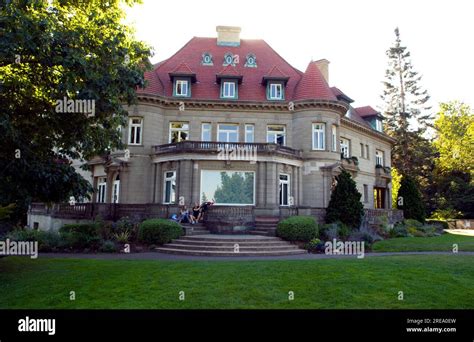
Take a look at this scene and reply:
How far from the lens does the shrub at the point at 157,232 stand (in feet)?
55.5

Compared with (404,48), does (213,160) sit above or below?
below

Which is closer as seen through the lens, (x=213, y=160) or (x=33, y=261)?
(x=33, y=261)

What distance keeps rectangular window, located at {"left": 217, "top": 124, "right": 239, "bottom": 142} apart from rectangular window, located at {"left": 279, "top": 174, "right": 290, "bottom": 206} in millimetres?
5047

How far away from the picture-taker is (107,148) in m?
12.9

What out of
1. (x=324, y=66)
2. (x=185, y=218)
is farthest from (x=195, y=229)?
(x=324, y=66)

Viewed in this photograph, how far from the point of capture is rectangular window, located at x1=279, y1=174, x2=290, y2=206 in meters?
26.4

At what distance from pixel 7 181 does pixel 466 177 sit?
168 ft

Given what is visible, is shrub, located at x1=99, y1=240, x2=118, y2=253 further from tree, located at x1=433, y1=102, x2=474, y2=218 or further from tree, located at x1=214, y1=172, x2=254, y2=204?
tree, located at x1=433, y1=102, x2=474, y2=218

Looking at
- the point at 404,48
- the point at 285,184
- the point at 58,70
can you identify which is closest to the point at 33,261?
the point at 58,70

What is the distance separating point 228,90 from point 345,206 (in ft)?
45.5

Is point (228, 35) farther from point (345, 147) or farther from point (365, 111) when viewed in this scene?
point (365, 111)

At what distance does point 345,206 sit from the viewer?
2145 centimetres

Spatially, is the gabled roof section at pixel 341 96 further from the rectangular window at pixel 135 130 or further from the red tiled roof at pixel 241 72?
the rectangular window at pixel 135 130
